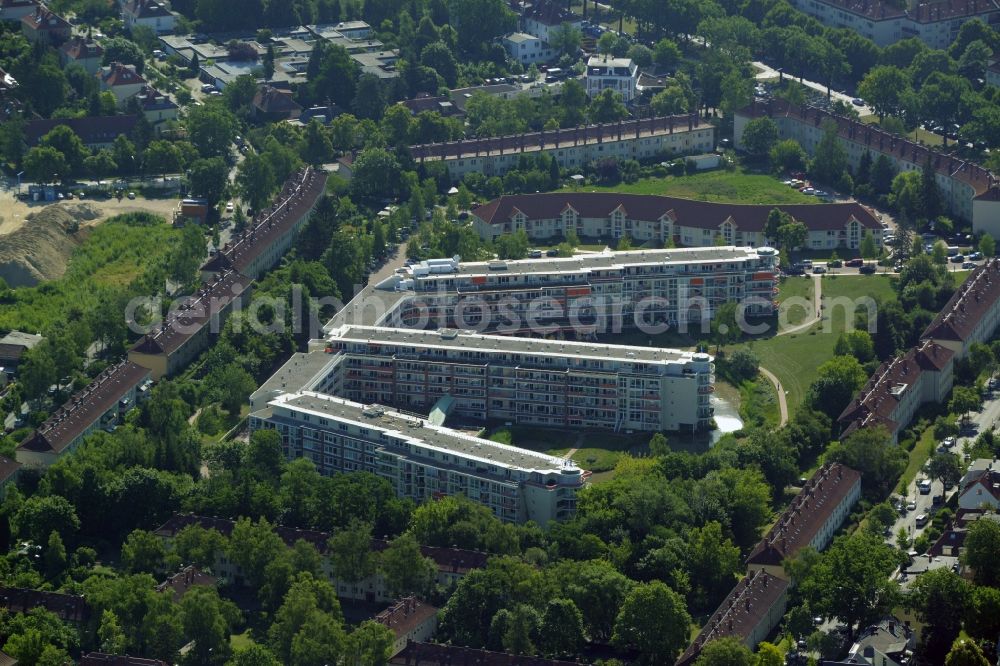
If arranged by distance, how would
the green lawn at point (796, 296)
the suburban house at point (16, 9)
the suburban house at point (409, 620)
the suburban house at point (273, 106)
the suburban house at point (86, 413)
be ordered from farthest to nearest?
the suburban house at point (16, 9) < the suburban house at point (273, 106) < the green lawn at point (796, 296) < the suburban house at point (86, 413) < the suburban house at point (409, 620)

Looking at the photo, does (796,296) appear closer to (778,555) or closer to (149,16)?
(778,555)

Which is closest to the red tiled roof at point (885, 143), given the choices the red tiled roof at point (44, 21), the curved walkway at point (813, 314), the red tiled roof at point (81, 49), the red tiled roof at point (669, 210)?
the red tiled roof at point (669, 210)

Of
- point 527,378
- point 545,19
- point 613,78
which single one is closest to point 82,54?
point 545,19

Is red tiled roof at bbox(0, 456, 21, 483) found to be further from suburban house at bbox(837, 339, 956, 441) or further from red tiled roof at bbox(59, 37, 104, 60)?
red tiled roof at bbox(59, 37, 104, 60)

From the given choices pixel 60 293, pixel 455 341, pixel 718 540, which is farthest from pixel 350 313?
pixel 718 540

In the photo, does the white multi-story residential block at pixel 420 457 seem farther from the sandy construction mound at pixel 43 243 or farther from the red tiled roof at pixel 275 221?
the sandy construction mound at pixel 43 243
